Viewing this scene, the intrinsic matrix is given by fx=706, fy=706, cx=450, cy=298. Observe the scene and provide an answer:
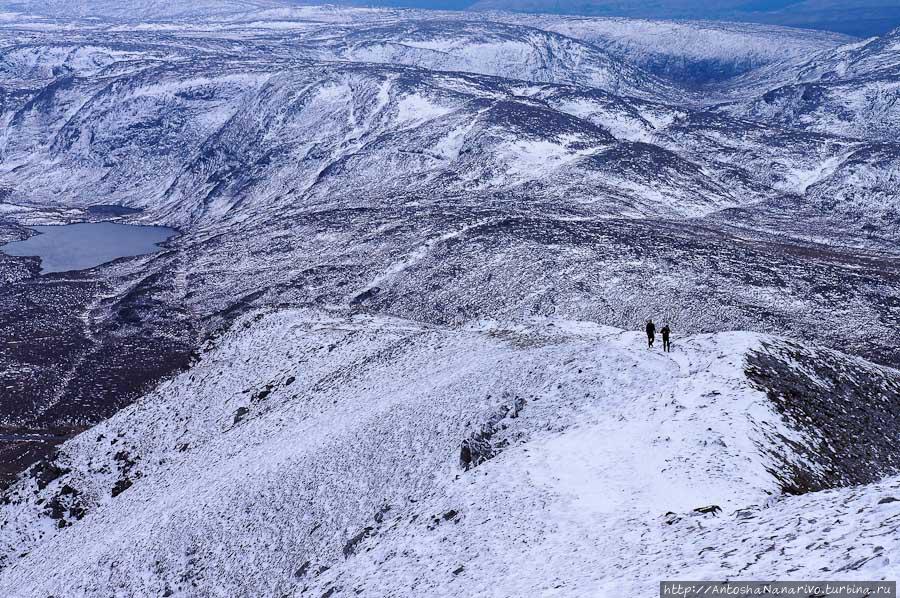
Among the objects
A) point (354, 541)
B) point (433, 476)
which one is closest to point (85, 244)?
point (433, 476)

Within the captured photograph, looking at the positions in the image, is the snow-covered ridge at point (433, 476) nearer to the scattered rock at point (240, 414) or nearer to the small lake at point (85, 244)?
the scattered rock at point (240, 414)

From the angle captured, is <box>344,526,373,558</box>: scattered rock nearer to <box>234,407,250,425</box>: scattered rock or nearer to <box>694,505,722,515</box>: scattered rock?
<box>694,505,722,515</box>: scattered rock

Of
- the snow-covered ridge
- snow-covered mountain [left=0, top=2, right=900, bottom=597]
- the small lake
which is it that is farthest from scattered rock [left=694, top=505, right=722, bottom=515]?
the small lake

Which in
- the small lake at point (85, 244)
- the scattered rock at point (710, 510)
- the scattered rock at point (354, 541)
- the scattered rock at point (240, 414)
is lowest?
the small lake at point (85, 244)

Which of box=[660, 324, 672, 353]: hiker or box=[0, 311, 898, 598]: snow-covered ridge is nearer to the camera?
box=[0, 311, 898, 598]: snow-covered ridge

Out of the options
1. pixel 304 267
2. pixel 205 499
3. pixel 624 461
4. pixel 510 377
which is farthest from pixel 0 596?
pixel 304 267

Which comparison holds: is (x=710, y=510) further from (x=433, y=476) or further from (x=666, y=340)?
(x=666, y=340)

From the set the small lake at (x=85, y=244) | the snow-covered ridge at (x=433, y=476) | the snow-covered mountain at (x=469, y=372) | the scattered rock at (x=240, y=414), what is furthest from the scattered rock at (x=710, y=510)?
the small lake at (x=85, y=244)
